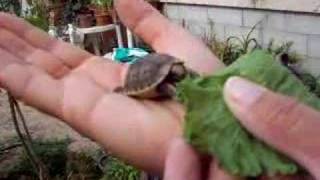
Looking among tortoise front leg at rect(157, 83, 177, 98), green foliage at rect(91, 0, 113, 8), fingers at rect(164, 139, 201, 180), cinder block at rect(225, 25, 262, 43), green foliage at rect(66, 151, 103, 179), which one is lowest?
green foliage at rect(66, 151, 103, 179)

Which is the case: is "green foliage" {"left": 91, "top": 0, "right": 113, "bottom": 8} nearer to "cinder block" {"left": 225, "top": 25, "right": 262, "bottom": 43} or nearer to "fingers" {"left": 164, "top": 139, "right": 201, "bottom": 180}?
"cinder block" {"left": 225, "top": 25, "right": 262, "bottom": 43}

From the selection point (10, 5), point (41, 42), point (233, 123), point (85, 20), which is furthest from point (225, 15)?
point (10, 5)

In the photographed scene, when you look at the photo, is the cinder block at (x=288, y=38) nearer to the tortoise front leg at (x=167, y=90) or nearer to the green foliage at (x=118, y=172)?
the green foliage at (x=118, y=172)

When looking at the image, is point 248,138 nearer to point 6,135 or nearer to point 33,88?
point 33,88

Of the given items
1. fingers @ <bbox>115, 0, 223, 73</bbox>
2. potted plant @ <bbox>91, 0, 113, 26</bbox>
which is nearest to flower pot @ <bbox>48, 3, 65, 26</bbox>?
potted plant @ <bbox>91, 0, 113, 26</bbox>

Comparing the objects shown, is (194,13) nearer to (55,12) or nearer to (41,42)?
(55,12)

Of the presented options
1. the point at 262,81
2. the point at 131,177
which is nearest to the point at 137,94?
the point at 262,81

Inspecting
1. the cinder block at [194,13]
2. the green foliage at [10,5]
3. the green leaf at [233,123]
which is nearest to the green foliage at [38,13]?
the green foliage at [10,5]
